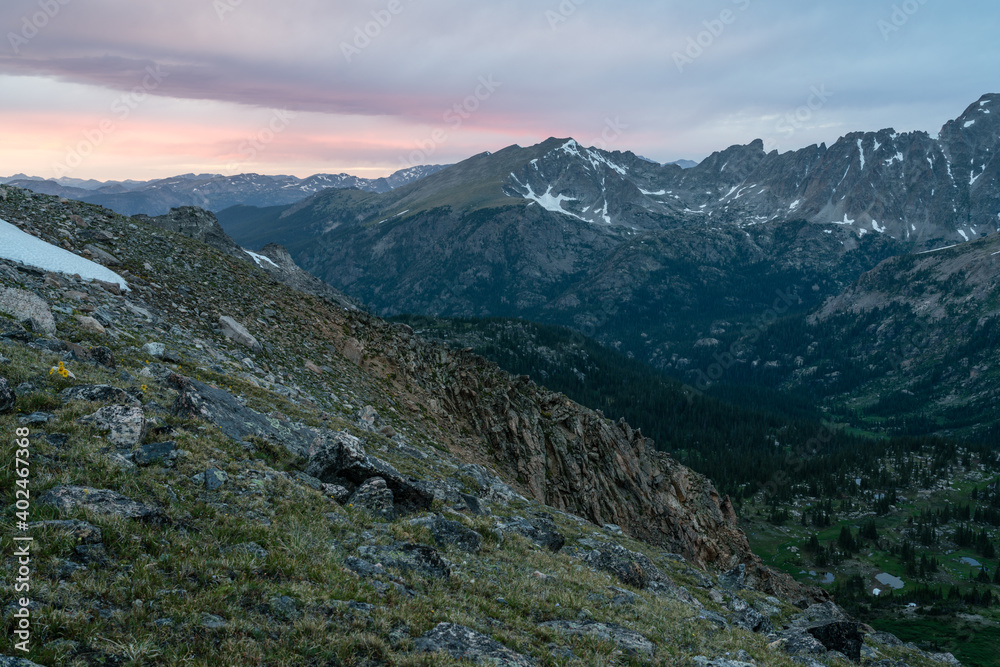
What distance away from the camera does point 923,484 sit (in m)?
190

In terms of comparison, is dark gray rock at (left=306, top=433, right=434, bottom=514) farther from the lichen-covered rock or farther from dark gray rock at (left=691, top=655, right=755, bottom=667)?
dark gray rock at (left=691, top=655, right=755, bottom=667)

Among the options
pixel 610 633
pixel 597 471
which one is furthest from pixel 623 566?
pixel 597 471

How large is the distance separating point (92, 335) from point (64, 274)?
36.9 ft

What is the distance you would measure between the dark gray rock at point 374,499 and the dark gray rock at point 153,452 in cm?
563

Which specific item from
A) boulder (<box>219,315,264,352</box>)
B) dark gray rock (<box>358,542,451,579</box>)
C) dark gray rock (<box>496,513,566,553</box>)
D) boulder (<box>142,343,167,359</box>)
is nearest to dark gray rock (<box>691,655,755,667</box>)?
dark gray rock (<box>358,542,451,579</box>)

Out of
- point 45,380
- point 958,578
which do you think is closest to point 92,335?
point 45,380

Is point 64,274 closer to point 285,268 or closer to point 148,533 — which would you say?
point 148,533

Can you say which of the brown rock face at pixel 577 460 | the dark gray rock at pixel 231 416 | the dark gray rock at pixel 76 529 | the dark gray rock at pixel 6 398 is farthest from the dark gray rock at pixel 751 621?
the dark gray rock at pixel 6 398

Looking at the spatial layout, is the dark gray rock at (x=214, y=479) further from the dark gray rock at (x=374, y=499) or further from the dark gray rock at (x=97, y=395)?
the dark gray rock at (x=374, y=499)

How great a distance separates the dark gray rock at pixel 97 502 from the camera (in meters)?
10.5

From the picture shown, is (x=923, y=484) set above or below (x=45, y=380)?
below

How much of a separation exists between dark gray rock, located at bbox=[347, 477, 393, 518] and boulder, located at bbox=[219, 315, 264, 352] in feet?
80.5

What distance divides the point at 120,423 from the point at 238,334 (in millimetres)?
25864

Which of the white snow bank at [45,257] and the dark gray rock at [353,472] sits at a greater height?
the white snow bank at [45,257]
